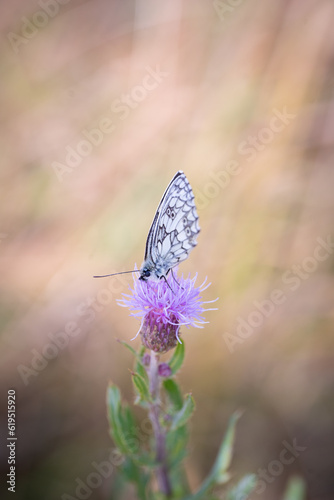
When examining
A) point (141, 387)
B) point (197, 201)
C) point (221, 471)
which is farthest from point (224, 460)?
point (197, 201)

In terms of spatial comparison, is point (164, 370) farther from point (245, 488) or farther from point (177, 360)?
point (245, 488)

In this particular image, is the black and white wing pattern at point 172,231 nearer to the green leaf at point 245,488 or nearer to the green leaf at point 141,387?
the green leaf at point 141,387

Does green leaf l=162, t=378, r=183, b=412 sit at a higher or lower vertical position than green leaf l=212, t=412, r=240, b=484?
higher

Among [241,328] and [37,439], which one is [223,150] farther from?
[37,439]

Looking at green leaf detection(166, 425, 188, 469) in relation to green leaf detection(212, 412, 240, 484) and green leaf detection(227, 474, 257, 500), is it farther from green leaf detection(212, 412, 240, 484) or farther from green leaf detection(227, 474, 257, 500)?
green leaf detection(227, 474, 257, 500)

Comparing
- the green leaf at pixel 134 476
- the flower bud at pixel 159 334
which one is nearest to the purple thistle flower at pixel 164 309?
the flower bud at pixel 159 334

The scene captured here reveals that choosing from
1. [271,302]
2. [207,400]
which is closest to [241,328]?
[271,302]

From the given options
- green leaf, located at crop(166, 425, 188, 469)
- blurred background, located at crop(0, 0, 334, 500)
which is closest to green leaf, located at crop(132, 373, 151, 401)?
green leaf, located at crop(166, 425, 188, 469)
